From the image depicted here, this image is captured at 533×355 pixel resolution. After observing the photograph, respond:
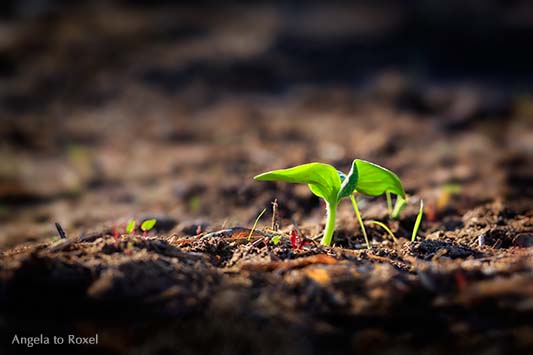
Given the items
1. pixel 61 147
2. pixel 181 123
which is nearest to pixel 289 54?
pixel 181 123

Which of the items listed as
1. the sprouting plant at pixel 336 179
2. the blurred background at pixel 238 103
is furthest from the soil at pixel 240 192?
the sprouting plant at pixel 336 179

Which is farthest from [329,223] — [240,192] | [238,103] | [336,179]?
[238,103]

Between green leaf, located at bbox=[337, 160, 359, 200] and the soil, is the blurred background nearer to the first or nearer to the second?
the soil

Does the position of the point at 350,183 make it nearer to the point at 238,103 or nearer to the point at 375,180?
the point at 375,180

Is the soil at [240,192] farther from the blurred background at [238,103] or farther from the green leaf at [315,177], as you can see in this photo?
the green leaf at [315,177]

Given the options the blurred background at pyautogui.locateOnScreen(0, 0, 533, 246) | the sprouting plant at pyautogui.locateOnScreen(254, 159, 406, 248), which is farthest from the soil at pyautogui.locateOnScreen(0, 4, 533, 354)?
the sprouting plant at pyautogui.locateOnScreen(254, 159, 406, 248)

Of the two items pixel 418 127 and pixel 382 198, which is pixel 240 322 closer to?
pixel 382 198
